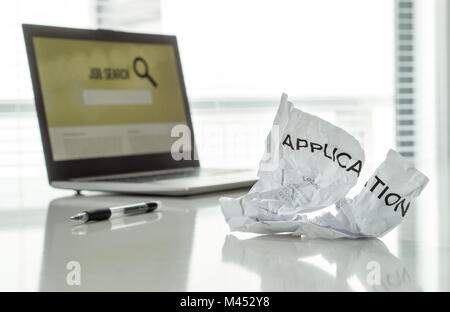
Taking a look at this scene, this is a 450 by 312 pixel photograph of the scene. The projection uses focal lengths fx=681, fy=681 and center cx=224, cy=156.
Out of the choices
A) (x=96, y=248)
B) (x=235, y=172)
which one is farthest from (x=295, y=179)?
(x=235, y=172)

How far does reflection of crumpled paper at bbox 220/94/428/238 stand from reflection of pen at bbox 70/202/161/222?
0.52ft

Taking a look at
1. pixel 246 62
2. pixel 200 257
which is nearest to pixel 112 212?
pixel 200 257

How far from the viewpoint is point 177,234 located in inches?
26.2

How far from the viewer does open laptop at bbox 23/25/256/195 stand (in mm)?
1064

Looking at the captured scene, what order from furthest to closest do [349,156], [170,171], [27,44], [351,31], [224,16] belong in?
[351,31] → [224,16] → [170,171] → [27,44] → [349,156]

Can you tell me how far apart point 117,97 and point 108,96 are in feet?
0.07

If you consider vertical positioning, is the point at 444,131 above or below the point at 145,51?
below

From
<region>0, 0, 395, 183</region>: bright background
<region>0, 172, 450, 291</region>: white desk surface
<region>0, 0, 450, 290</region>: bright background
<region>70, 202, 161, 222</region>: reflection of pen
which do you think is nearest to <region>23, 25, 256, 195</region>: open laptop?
<region>70, 202, 161, 222</region>: reflection of pen

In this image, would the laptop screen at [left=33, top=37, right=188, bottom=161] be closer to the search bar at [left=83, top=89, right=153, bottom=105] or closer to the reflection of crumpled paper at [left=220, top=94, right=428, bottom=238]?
the search bar at [left=83, top=89, right=153, bottom=105]

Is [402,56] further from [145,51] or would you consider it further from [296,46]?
[145,51]

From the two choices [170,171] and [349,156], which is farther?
[170,171]

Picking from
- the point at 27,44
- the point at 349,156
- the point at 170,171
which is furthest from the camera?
the point at 170,171

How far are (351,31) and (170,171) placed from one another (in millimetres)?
2387

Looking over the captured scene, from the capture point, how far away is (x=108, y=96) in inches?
46.8
